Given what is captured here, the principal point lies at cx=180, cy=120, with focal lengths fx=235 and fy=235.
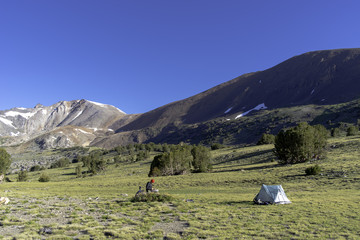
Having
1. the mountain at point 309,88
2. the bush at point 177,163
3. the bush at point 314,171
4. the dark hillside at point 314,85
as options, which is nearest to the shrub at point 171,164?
the bush at point 177,163

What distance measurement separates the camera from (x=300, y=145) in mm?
37188

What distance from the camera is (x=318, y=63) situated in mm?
184500

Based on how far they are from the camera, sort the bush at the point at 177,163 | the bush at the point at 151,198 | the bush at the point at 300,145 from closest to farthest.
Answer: the bush at the point at 151,198
the bush at the point at 300,145
the bush at the point at 177,163

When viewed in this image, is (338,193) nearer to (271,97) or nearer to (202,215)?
(202,215)

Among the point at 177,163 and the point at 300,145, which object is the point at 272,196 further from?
the point at 177,163

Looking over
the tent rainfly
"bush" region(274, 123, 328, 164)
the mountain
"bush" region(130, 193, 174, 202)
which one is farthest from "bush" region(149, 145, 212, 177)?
the mountain

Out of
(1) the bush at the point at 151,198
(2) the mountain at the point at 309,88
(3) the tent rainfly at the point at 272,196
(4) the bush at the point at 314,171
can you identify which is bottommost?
(4) the bush at the point at 314,171

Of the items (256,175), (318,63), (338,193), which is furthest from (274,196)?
(318,63)

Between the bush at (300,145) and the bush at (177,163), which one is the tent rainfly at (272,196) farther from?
the bush at (177,163)

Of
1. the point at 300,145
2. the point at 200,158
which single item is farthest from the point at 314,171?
the point at 200,158

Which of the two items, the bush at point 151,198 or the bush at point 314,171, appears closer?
the bush at point 151,198

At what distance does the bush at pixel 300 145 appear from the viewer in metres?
37.2

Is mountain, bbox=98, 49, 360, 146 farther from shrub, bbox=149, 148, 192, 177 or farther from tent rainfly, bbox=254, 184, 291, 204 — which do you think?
tent rainfly, bbox=254, 184, 291, 204

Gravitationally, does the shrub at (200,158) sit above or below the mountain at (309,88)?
below
